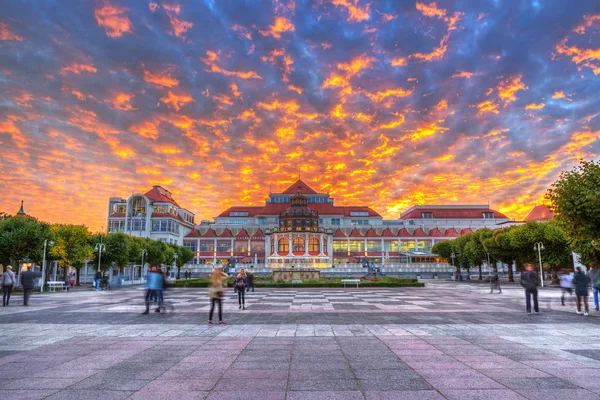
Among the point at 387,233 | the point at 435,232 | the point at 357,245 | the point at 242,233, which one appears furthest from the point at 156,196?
the point at 435,232

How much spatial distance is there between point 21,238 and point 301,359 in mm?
42996

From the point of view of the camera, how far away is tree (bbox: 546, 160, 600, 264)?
822 inches

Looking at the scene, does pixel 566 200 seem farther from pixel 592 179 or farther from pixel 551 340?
pixel 551 340

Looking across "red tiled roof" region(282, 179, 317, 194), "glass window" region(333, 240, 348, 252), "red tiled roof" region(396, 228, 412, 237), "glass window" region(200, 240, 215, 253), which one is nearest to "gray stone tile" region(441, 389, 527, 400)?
"glass window" region(333, 240, 348, 252)

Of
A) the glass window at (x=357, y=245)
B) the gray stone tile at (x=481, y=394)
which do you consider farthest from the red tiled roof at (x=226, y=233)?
the gray stone tile at (x=481, y=394)

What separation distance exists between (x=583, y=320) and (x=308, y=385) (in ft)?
48.7

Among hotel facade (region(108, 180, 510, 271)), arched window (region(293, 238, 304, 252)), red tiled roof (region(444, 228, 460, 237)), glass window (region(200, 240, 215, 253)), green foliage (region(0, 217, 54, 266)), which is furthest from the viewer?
red tiled roof (region(444, 228, 460, 237))

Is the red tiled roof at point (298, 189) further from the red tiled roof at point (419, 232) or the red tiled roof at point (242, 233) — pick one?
the red tiled roof at point (419, 232)

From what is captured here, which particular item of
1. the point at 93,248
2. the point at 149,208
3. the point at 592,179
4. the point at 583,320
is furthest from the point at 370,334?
the point at 149,208

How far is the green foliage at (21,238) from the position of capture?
1565 inches

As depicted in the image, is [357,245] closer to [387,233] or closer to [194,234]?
[387,233]

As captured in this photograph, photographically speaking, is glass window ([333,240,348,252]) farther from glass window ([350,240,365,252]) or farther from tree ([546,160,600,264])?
tree ([546,160,600,264])

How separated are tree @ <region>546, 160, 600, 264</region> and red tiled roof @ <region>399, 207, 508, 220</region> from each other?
108 m

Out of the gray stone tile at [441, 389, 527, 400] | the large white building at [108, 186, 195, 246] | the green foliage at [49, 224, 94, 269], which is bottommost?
the gray stone tile at [441, 389, 527, 400]
